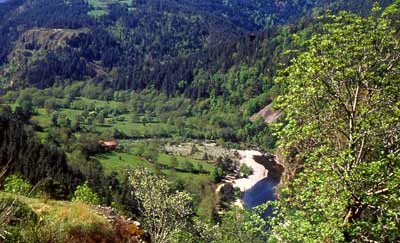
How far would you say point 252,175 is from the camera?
13438 cm

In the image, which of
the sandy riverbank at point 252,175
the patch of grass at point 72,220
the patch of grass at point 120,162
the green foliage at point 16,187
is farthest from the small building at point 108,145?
the patch of grass at point 72,220

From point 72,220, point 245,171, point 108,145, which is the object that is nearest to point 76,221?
point 72,220

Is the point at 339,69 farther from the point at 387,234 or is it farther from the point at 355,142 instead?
the point at 387,234

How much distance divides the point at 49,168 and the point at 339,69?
229ft

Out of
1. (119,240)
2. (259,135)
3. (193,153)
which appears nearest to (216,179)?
(193,153)

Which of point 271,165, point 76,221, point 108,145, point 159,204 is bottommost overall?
point 271,165

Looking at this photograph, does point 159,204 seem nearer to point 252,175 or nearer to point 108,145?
point 252,175

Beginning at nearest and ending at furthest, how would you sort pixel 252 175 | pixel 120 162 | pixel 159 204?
1. pixel 159 204
2. pixel 120 162
3. pixel 252 175

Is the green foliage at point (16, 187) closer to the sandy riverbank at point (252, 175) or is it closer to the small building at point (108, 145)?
the sandy riverbank at point (252, 175)

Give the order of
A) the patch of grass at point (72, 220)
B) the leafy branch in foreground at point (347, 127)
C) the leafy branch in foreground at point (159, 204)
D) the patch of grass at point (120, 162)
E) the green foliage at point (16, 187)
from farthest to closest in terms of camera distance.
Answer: the patch of grass at point (120, 162), the leafy branch in foreground at point (159, 204), the green foliage at point (16, 187), the patch of grass at point (72, 220), the leafy branch in foreground at point (347, 127)

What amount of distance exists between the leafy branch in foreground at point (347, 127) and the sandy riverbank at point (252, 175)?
336ft

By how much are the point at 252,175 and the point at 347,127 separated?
396 feet

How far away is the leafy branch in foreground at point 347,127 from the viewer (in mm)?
13492

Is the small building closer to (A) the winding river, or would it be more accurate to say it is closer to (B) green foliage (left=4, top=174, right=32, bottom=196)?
(A) the winding river
